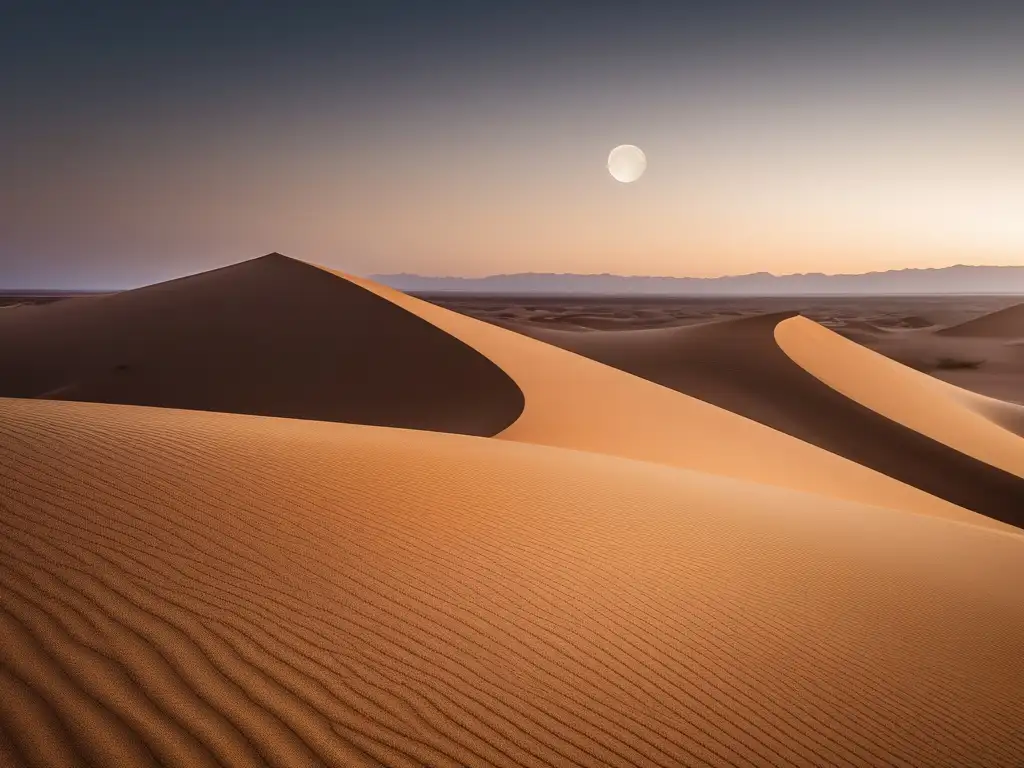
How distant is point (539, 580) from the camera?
4.16 m

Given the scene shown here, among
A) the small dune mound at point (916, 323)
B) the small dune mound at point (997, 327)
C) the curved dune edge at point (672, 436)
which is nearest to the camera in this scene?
the curved dune edge at point (672, 436)

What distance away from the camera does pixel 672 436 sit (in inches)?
534

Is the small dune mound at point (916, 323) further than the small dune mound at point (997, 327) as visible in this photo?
Yes

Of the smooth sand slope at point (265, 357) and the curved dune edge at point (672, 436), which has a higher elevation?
the smooth sand slope at point (265, 357)

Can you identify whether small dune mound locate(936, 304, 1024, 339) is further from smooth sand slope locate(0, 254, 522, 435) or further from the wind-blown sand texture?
the wind-blown sand texture

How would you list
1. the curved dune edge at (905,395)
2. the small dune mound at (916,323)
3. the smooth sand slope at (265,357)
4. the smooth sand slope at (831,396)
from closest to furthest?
the smooth sand slope at (265,357), the smooth sand slope at (831,396), the curved dune edge at (905,395), the small dune mound at (916,323)

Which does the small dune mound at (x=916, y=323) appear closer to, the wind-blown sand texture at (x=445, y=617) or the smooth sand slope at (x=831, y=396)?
the smooth sand slope at (x=831, y=396)

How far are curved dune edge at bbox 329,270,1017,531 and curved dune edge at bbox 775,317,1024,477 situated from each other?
6.94 metres

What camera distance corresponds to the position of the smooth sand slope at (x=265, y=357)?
14.7 m

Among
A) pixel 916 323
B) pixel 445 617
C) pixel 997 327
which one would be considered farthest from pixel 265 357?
pixel 916 323

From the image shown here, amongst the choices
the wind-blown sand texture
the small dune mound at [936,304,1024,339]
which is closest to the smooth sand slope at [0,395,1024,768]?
the wind-blown sand texture

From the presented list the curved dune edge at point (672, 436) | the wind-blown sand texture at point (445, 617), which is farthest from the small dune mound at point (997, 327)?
the wind-blown sand texture at point (445, 617)

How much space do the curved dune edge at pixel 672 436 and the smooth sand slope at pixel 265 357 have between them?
95 centimetres

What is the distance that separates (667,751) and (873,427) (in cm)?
1900
